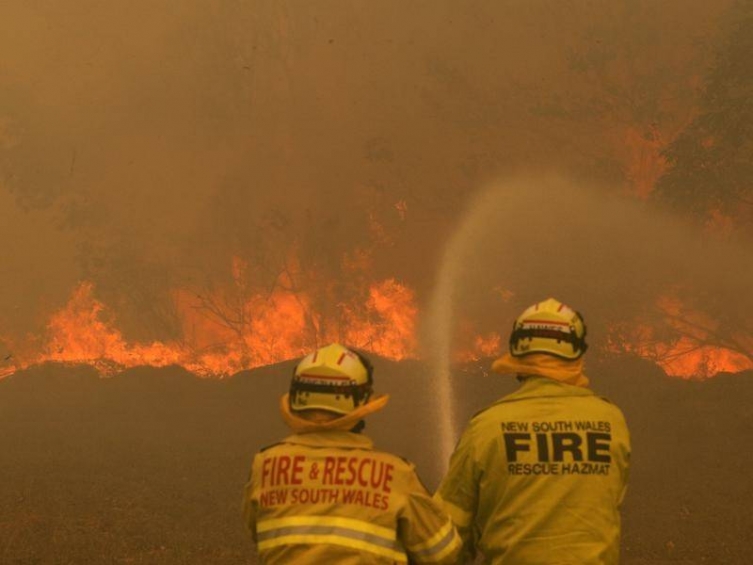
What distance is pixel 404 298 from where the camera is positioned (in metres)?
25.3

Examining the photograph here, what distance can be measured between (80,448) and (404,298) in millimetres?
10875

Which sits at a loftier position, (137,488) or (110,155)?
(110,155)

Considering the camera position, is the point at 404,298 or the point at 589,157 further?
the point at 404,298

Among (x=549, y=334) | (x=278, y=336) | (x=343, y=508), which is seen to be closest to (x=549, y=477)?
(x=549, y=334)

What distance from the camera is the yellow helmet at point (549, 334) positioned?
3.65 metres

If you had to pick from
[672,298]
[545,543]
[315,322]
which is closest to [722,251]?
[672,298]

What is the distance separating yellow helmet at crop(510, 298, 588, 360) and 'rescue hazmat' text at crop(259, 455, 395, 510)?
0.84 m

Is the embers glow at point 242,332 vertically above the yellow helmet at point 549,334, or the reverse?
the embers glow at point 242,332

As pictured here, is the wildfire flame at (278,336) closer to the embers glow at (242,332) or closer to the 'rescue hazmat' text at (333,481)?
the embers glow at (242,332)

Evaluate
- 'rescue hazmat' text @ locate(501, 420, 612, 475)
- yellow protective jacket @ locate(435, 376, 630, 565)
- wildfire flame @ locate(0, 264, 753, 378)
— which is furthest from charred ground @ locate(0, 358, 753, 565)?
'rescue hazmat' text @ locate(501, 420, 612, 475)

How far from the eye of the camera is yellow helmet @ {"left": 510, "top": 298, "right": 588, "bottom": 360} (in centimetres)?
365

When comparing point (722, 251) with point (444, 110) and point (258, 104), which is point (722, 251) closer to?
point (444, 110)

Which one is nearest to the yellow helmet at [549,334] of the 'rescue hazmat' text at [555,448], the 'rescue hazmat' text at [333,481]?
the 'rescue hazmat' text at [555,448]

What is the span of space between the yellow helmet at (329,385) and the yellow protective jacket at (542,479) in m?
0.58
